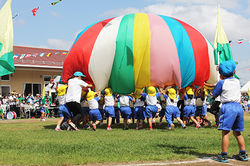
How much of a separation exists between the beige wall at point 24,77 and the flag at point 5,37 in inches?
817

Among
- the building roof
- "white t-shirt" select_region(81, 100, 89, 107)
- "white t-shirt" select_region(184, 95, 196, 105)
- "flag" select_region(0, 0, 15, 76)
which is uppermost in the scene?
the building roof

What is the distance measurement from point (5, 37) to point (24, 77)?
70.7 feet

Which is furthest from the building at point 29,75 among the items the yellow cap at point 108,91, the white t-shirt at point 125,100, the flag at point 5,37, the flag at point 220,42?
the flag at point 5,37

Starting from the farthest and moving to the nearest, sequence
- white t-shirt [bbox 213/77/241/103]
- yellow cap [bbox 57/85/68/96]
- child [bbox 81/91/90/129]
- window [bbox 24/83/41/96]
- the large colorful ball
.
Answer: window [bbox 24/83/41/96] < child [bbox 81/91/90/129] < yellow cap [bbox 57/85/68/96] < the large colorful ball < white t-shirt [bbox 213/77/241/103]

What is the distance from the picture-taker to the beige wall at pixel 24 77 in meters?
26.2

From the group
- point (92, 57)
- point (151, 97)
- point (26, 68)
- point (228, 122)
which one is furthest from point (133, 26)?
point (26, 68)

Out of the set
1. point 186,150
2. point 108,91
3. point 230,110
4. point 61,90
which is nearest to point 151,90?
point 108,91

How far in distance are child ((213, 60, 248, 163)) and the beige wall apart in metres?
23.4

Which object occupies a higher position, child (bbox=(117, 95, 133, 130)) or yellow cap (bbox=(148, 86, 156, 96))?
yellow cap (bbox=(148, 86, 156, 96))

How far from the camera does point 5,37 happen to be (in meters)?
6.20

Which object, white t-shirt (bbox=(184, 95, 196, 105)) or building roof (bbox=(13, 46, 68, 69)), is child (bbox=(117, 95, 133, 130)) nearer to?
white t-shirt (bbox=(184, 95, 196, 105))

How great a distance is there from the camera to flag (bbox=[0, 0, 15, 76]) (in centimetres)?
616

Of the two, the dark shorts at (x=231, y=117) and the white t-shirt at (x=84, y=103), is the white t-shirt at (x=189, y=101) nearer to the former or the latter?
the white t-shirt at (x=84, y=103)

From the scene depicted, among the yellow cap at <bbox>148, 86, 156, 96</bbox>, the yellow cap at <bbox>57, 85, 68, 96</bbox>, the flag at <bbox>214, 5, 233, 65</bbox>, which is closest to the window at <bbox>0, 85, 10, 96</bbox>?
the yellow cap at <bbox>57, 85, 68, 96</bbox>
